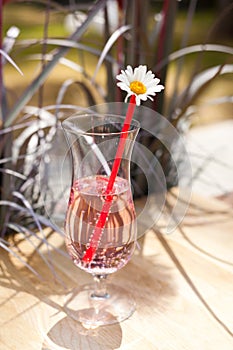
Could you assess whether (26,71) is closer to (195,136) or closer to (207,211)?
(195,136)

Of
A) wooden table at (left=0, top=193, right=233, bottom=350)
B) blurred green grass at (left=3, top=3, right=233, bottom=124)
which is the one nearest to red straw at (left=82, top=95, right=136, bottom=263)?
wooden table at (left=0, top=193, right=233, bottom=350)

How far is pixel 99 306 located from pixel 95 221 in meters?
0.16

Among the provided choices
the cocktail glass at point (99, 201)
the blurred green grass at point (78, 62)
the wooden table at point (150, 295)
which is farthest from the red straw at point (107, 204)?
the blurred green grass at point (78, 62)

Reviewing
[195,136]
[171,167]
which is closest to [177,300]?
[171,167]

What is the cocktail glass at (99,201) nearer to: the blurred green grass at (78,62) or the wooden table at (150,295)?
the wooden table at (150,295)

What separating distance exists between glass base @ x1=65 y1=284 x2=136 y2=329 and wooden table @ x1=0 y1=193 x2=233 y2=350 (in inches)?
0.5

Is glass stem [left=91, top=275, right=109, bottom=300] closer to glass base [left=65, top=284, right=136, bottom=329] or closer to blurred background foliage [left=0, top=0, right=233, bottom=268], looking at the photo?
glass base [left=65, top=284, right=136, bottom=329]

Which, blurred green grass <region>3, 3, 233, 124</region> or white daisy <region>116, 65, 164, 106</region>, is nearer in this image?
white daisy <region>116, 65, 164, 106</region>

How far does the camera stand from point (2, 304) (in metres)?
0.94

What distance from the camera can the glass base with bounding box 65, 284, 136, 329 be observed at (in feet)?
2.98

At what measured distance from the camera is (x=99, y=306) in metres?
0.94

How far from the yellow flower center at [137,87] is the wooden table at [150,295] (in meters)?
0.33

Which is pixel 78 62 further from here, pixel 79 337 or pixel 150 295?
pixel 79 337

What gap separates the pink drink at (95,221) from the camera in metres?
0.85
